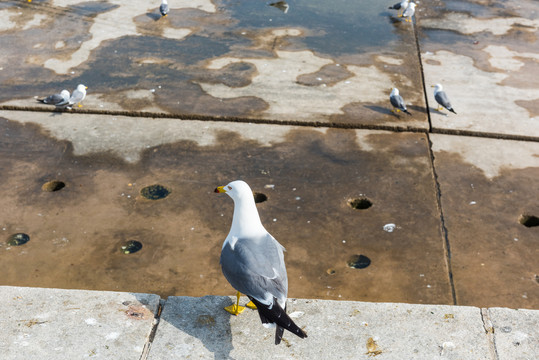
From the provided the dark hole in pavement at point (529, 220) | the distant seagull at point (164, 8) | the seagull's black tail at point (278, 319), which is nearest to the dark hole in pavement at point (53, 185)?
the seagull's black tail at point (278, 319)

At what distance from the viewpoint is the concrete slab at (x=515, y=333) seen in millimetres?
3375

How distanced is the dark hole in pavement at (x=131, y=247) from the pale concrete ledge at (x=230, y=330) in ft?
4.07

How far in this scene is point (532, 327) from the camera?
3.55 m

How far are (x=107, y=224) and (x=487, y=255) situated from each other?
336 centimetres

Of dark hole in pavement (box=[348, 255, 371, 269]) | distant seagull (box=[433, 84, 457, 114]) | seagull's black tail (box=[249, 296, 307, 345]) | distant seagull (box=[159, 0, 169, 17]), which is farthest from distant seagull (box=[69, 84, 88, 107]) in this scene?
seagull's black tail (box=[249, 296, 307, 345])

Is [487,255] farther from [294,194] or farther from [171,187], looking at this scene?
[171,187]

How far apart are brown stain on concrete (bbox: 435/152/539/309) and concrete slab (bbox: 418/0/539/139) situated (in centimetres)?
103

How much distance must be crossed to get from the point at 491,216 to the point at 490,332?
2.24 metres

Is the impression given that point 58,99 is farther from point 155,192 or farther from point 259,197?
point 259,197

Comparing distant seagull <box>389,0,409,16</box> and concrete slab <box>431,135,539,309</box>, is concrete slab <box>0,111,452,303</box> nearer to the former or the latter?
concrete slab <box>431,135,539,309</box>

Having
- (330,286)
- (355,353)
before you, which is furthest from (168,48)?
(355,353)

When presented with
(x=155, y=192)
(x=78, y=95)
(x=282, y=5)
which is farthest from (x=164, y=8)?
(x=155, y=192)

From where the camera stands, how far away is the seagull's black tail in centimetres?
327

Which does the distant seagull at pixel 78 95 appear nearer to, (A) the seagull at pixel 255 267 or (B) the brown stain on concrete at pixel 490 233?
(A) the seagull at pixel 255 267
